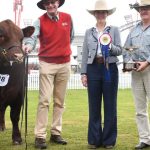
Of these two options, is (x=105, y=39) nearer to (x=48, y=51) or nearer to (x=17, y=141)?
(x=48, y=51)

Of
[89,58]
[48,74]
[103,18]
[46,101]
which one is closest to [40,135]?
[46,101]

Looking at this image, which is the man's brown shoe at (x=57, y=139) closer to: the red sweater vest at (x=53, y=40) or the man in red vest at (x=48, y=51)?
the man in red vest at (x=48, y=51)

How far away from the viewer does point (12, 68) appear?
23.0ft

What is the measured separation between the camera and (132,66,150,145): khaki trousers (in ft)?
22.2

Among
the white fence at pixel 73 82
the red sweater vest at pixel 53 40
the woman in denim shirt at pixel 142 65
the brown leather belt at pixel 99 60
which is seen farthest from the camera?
the white fence at pixel 73 82

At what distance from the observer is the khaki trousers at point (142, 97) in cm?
676

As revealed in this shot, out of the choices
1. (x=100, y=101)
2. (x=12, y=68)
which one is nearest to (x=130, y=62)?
(x=100, y=101)

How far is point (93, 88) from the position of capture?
7.06m

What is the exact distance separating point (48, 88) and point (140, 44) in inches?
68.1

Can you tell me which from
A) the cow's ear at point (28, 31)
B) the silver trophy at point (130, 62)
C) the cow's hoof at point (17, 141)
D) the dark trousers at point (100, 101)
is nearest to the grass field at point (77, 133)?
the cow's hoof at point (17, 141)

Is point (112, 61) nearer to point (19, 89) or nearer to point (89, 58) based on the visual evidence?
point (89, 58)

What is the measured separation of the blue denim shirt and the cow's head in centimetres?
166

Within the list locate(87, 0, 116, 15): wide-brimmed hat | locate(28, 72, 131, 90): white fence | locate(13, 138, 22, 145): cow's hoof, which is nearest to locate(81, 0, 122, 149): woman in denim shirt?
locate(87, 0, 116, 15): wide-brimmed hat

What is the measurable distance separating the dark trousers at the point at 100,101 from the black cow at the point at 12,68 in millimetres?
1182
